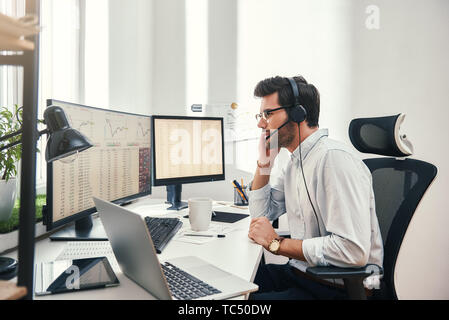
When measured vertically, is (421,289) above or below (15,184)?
below

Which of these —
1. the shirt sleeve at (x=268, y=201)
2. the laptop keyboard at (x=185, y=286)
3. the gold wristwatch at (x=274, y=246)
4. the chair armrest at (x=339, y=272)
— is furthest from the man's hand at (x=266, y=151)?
the laptop keyboard at (x=185, y=286)

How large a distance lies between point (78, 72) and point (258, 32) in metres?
1.07

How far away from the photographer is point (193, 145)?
179 centimetres

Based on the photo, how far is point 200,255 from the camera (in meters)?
1.03

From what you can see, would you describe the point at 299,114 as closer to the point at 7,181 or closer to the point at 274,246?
the point at 274,246

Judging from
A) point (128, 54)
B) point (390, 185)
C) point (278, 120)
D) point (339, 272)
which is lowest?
point (339, 272)

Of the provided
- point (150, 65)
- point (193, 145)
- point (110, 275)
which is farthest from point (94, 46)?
point (110, 275)

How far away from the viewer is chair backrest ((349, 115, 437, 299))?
3.53ft

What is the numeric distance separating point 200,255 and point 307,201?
42 cm

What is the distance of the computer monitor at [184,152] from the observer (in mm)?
1676

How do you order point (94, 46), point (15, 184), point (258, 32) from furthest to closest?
point (258, 32) < point (94, 46) < point (15, 184)

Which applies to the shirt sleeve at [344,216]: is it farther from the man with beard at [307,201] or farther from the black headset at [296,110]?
the black headset at [296,110]

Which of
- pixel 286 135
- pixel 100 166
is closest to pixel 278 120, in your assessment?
pixel 286 135
